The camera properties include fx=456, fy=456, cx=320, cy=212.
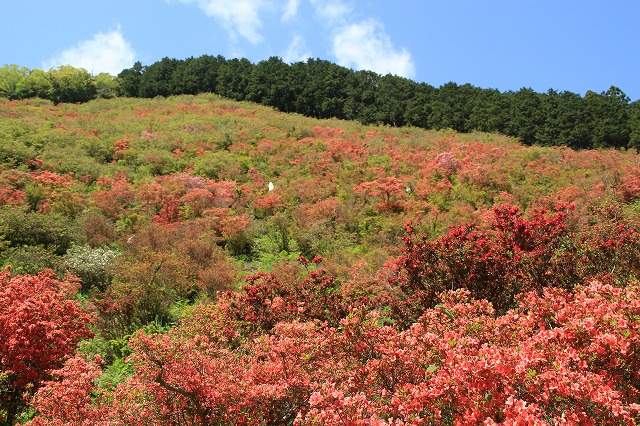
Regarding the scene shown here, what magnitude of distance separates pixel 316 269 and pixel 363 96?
3216 cm

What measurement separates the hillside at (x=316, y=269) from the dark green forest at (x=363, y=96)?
7.05 metres

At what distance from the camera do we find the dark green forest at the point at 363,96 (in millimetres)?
33469

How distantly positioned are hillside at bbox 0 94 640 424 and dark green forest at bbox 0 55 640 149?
705cm

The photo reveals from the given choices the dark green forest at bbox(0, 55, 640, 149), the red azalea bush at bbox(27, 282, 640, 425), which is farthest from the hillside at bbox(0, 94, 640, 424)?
the dark green forest at bbox(0, 55, 640, 149)

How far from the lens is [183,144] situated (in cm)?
2591

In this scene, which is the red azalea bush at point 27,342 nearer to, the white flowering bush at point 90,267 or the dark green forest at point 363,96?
the white flowering bush at point 90,267

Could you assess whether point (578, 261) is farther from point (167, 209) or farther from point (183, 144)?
point (183, 144)

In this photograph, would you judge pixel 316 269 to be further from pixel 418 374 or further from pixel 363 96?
pixel 363 96

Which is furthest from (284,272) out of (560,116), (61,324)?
(560,116)

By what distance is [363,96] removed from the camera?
42188mm

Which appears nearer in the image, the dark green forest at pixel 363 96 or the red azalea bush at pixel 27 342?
the red azalea bush at pixel 27 342

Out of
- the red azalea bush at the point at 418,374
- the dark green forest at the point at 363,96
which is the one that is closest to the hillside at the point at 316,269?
the red azalea bush at the point at 418,374

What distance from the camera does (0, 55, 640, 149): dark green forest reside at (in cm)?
3347

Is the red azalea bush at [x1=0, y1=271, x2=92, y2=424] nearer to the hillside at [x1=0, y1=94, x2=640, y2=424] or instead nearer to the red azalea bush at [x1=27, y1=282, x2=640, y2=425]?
the hillside at [x1=0, y1=94, x2=640, y2=424]
